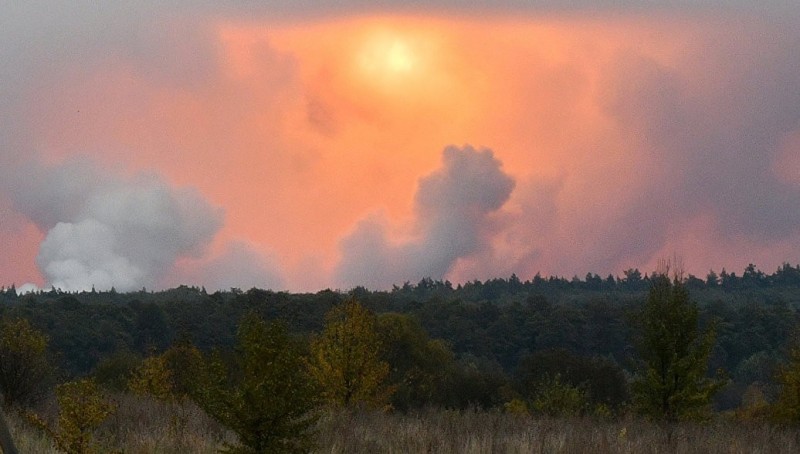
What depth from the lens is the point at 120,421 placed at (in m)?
19.9

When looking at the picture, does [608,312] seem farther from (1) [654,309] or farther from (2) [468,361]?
(1) [654,309]

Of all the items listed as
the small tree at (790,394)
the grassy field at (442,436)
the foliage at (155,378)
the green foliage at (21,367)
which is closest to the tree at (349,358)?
the green foliage at (21,367)

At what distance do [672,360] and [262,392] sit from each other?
2151cm

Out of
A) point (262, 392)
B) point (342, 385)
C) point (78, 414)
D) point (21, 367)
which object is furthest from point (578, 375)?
point (78, 414)

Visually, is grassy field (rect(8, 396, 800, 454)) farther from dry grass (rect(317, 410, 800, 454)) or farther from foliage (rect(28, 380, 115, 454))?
foliage (rect(28, 380, 115, 454))

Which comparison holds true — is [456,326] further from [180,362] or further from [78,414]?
[78,414]

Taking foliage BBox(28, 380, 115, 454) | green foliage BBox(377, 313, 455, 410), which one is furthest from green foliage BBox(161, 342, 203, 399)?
green foliage BBox(377, 313, 455, 410)

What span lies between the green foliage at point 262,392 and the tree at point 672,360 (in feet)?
66.7

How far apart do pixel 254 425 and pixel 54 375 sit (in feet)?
50.2

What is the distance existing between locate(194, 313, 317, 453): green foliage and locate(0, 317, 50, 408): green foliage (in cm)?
1398

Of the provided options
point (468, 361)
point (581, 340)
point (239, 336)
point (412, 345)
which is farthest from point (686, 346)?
point (581, 340)

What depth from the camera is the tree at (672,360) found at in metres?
30.3

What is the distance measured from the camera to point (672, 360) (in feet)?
100

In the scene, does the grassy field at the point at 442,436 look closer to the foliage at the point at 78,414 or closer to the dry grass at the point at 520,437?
the dry grass at the point at 520,437
